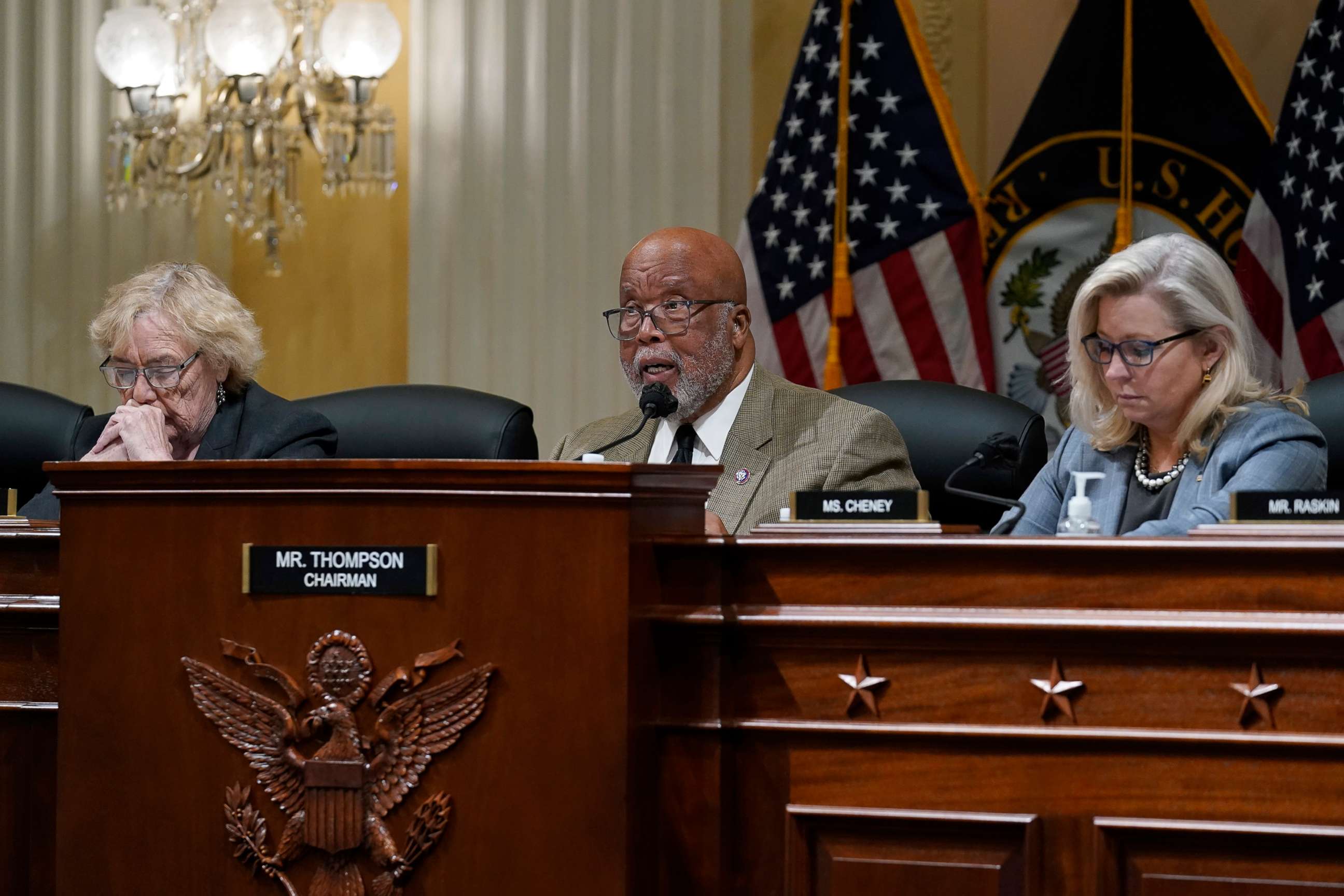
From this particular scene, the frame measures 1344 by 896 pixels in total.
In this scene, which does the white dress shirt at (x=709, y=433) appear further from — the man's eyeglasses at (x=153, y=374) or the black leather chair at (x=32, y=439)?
the black leather chair at (x=32, y=439)

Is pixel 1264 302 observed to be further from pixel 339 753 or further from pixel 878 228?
pixel 339 753

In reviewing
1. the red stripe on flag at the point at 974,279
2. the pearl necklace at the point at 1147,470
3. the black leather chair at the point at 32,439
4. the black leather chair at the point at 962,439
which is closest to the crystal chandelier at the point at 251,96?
the black leather chair at the point at 32,439

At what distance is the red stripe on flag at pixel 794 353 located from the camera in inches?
161

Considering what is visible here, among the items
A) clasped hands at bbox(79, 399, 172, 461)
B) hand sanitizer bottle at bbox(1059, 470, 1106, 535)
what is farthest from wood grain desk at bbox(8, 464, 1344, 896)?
clasped hands at bbox(79, 399, 172, 461)

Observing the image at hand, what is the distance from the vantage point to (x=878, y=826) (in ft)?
5.58

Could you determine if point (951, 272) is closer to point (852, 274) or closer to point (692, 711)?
point (852, 274)

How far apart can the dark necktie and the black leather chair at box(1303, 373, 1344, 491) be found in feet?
3.57

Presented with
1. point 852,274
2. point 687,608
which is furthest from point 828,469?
point 852,274

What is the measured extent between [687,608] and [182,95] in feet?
9.78

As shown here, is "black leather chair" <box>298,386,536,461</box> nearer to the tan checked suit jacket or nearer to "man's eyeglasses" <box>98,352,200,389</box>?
the tan checked suit jacket

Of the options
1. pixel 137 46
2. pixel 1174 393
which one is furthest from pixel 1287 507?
pixel 137 46

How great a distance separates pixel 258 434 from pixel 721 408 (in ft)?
2.82

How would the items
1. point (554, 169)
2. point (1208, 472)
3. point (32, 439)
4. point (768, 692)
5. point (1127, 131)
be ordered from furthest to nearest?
point (554, 169), point (1127, 131), point (32, 439), point (1208, 472), point (768, 692)

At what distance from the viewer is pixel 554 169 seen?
175 inches
